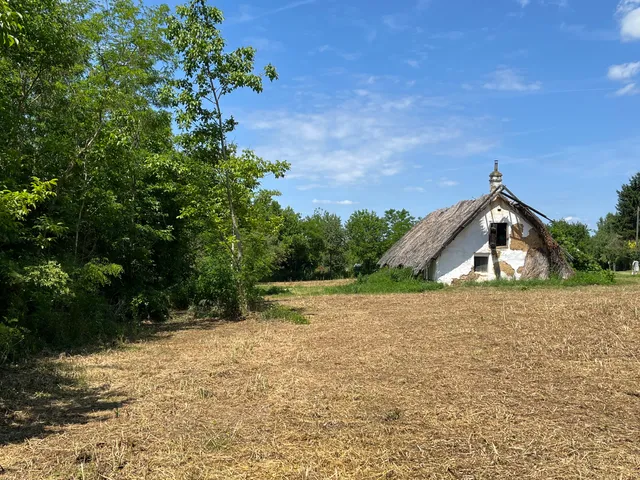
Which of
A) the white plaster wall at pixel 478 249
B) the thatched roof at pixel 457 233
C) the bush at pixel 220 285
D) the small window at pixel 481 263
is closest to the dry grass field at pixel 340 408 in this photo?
the bush at pixel 220 285

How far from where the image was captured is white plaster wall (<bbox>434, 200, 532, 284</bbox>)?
25.2m

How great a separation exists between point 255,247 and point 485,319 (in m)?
7.43

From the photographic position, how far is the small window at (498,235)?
2547cm

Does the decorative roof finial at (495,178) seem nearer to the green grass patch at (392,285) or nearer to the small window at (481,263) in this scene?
the small window at (481,263)

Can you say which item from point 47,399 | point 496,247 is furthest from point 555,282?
point 47,399

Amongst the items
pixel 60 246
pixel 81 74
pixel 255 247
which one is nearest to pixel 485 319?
pixel 255 247

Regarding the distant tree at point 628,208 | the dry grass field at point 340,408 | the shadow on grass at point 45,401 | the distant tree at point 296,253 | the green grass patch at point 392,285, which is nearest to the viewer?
the dry grass field at point 340,408

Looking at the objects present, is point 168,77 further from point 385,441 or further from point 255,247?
point 385,441

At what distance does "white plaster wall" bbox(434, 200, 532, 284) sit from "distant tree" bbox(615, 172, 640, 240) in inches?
1477

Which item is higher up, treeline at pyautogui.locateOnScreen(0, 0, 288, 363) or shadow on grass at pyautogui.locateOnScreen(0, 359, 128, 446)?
treeline at pyautogui.locateOnScreen(0, 0, 288, 363)

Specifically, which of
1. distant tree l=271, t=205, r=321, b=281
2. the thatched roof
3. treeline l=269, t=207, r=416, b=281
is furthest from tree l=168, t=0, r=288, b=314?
distant tree l=271, t=205, r=321, b=281

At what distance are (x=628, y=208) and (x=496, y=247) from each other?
41.4 meters

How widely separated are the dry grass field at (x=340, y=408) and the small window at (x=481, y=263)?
590 inches

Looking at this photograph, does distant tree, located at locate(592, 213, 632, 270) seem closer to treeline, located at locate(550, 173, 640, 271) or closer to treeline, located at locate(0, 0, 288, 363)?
treeline, located at locate(550, 173, 640, 271)
